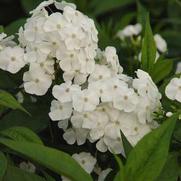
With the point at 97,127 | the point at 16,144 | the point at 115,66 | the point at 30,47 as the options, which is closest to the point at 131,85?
the point at 115,66

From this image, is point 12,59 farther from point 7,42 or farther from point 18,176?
point 18,176

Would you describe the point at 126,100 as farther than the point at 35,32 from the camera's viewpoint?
No

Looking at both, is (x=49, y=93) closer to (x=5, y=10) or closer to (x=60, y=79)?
(x=60, y=79)

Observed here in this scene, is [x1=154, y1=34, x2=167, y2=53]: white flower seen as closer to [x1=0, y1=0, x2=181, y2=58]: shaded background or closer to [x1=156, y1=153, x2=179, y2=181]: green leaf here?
[x1=0, y1=0, x2=181, y2=58]: shaded background

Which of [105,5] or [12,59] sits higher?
[12,59]

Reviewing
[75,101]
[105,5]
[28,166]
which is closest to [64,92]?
[75,101]

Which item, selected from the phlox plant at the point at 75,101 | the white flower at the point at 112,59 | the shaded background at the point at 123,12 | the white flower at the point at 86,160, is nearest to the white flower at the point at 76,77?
the phlox plant at the point at 75,101
